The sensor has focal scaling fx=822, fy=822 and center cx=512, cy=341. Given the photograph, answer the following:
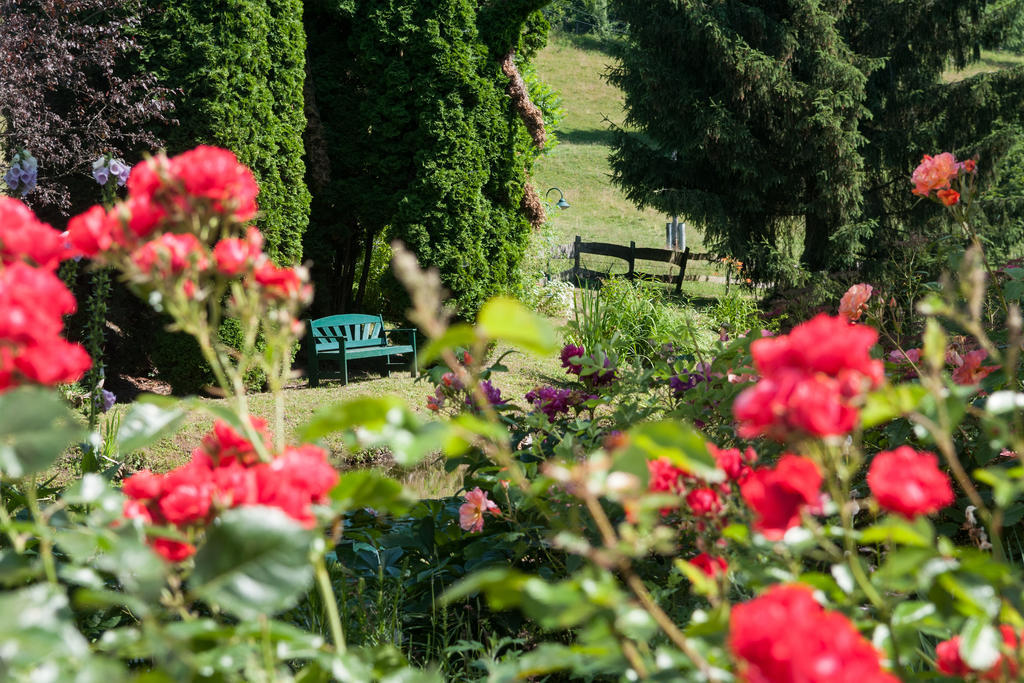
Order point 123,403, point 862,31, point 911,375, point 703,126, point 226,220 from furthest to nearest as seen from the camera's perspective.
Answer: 1. point 862,31
2. point 703,126
3. point 123,403
4. point 911,375
5. point 226,220

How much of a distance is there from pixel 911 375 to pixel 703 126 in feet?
22.4

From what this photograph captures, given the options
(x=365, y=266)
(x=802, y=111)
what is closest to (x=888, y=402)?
(x=365, y=266)

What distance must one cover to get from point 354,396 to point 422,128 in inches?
89.6

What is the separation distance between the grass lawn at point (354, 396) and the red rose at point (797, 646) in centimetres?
266

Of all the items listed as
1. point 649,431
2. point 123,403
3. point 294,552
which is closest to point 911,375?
point 649,431

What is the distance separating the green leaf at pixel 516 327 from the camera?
58 cm

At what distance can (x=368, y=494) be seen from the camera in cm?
76

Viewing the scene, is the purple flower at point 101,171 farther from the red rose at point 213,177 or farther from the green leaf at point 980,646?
the green leaf at point 980,646

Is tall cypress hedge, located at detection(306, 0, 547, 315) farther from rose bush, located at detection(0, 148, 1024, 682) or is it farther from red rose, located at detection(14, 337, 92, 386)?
red rose, located at detection(14, 337, 92, 386)

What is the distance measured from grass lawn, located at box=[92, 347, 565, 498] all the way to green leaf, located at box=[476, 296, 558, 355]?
261 cm

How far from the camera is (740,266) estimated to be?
9.42 m

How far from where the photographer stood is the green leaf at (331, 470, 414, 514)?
2.47ft

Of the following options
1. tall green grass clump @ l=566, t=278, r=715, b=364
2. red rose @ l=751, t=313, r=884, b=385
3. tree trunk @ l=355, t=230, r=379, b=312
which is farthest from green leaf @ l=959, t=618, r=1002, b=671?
tree trunk @ l=355, t=230, r=379, b=312

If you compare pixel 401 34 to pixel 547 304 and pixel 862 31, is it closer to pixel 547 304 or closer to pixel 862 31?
pixel 547 304
